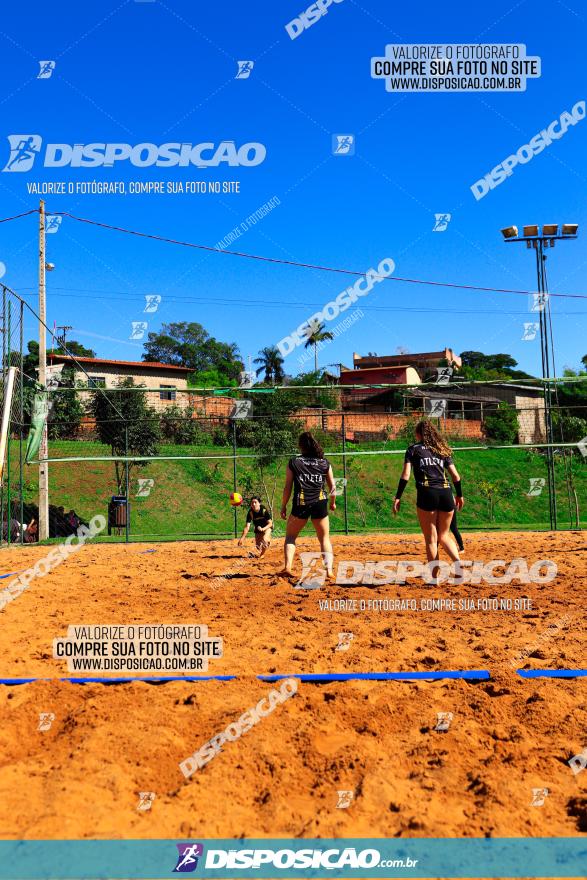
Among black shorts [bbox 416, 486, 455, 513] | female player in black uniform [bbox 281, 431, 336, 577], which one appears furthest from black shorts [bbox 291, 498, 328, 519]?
black shorts [bbox 416, 486, 455, 513]

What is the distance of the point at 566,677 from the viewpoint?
182 inches

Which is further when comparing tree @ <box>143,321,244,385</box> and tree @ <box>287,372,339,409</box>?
tree @ <box>143,321,244,385</box>

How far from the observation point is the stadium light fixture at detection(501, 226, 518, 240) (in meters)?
19.4

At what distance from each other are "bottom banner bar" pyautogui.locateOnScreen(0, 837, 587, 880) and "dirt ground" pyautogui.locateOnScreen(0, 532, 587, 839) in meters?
0.07

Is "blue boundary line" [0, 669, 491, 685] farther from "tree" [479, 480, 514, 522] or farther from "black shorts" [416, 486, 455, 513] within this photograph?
"tree" [479, 480, 514, 522]

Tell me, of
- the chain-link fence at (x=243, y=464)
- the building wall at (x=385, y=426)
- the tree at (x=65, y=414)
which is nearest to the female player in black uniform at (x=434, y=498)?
the chain-link fence at (x=243, y=464)

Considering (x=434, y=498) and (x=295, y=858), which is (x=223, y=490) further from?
(x=295, y=858)

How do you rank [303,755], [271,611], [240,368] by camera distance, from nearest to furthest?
[303,755]
[271,611]
[240,368]

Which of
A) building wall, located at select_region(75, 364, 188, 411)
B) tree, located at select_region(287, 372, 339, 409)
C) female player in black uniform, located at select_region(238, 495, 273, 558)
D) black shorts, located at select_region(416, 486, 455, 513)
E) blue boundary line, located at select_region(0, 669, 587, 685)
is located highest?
building wall, located at select_region(75, 364, 188, 411)

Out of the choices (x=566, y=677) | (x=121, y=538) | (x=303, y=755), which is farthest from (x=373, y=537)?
(x=303, y=755)

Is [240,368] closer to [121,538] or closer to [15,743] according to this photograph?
[121,538]

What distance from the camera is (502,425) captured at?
73.4 feet

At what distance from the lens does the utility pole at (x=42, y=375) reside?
18.6 m

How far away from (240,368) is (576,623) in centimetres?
7545
